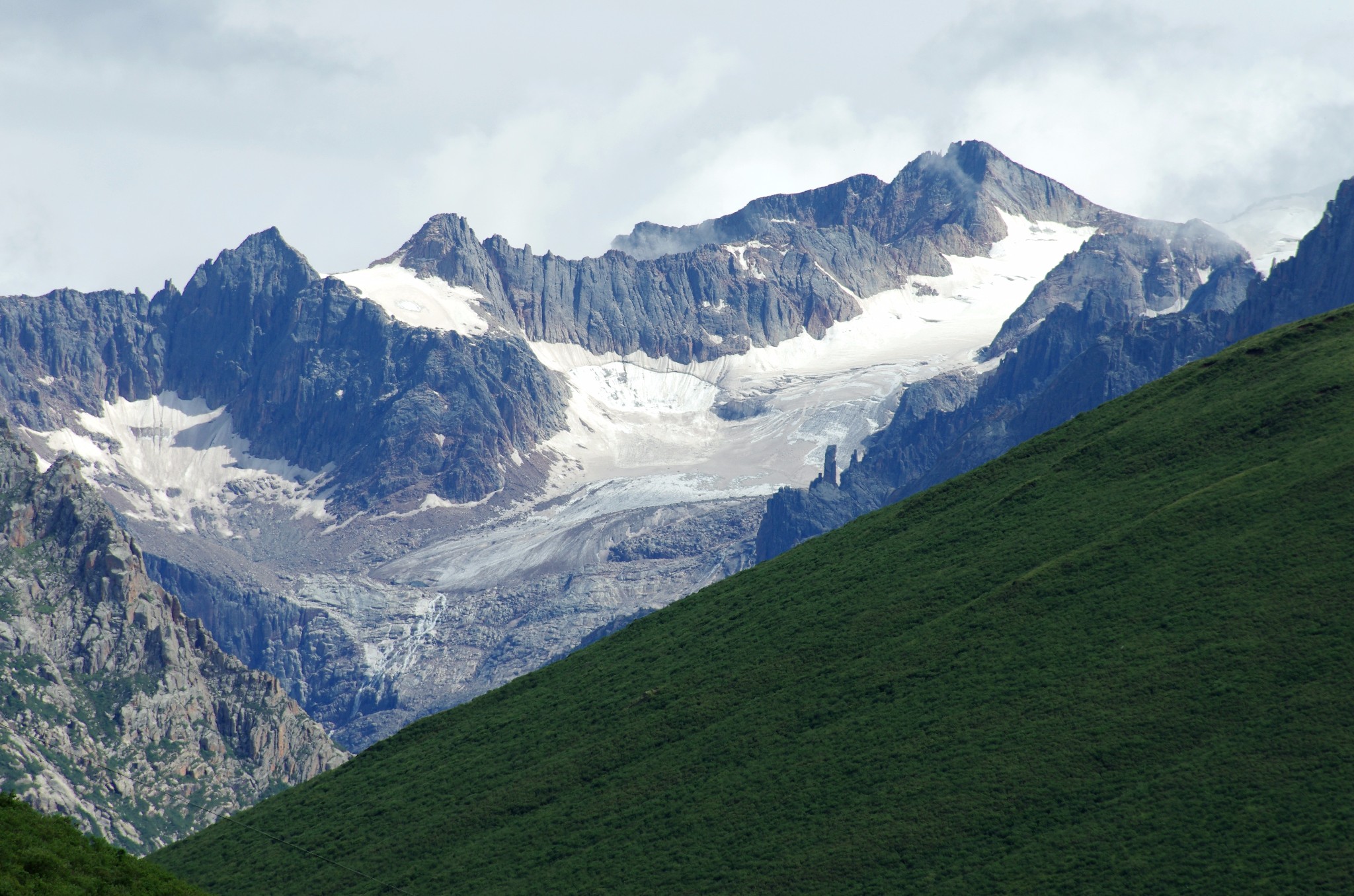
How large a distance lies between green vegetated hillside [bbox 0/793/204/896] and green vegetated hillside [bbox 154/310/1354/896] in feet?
169

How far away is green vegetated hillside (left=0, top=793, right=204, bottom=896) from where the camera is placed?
71938 millimetres

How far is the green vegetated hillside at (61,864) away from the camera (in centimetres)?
7194

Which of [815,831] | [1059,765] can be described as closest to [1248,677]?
[1059,765]

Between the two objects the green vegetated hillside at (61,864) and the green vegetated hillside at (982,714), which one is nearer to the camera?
the green vegetated hillside at (61,864)

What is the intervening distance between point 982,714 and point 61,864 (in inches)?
3183

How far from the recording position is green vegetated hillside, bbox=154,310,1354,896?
362 feet

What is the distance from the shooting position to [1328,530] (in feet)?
445

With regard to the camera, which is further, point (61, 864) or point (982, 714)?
point (982, 714)

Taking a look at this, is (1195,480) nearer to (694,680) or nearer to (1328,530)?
(1328,530)

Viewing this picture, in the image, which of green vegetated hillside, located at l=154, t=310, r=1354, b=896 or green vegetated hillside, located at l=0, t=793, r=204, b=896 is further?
green vegetated hillside, located at l=154, t=310, r=1354, b=896

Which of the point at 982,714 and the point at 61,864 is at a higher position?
the point at 61,864

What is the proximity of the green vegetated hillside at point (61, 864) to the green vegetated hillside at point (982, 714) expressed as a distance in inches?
2029

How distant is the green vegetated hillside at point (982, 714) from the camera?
110188 mm

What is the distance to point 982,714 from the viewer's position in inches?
5157
